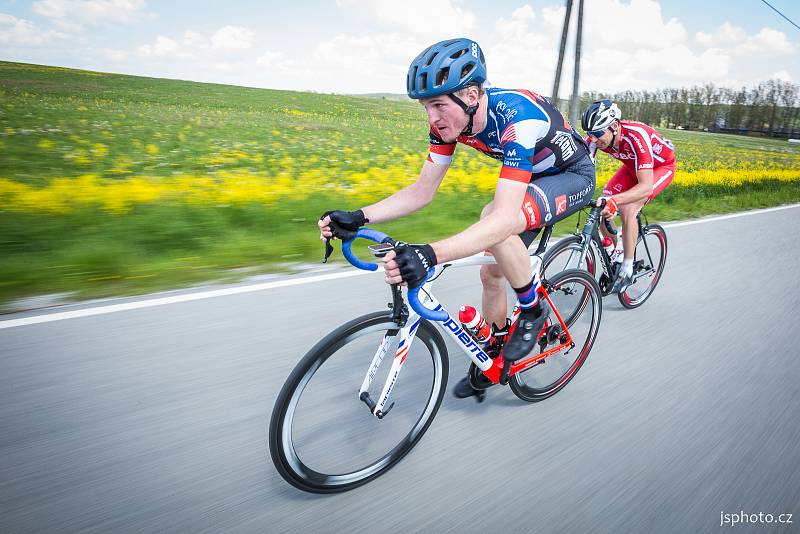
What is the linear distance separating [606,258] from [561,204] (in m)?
1.69

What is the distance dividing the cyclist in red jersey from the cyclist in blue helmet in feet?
3.73

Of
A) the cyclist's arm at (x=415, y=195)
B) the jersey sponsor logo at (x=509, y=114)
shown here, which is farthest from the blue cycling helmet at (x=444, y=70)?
the cyclist's arm at (x=415, y=195)

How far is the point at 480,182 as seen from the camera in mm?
9883

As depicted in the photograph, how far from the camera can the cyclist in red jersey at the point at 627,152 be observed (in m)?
3.87

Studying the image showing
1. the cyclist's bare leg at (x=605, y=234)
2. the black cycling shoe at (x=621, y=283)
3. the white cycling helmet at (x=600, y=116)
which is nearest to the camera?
the white cycling helmet at (x=600, y=116)

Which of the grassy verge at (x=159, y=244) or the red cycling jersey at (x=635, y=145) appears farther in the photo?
the red cycling jersey at (x=635, y=145)

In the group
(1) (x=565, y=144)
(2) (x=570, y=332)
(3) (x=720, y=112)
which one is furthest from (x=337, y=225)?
(3) (x=720, y=112)

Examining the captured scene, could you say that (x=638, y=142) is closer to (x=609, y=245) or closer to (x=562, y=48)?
(x=609, y=245)

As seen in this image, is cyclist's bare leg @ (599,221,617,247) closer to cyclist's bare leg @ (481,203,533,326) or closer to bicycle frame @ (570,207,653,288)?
bicycle frame @ (570,207,653,288)

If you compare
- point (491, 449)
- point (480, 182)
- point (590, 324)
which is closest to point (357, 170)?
point (480, 182)

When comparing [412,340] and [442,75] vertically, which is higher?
[442,75]

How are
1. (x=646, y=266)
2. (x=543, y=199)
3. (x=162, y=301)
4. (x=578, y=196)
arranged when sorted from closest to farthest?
(x=543, y=199) < (x=578, y=196) < (x=162, y=301) < (x=646, y=266)

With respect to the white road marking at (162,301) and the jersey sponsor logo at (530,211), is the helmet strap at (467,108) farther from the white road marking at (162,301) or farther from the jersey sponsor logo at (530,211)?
the white road marking at (162,301)

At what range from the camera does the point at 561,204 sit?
263 cm
